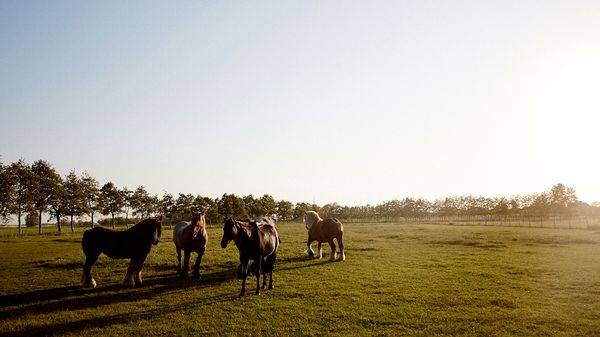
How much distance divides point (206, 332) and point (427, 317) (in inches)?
227

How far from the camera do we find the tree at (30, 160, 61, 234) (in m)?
50.8

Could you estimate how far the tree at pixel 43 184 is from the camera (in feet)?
167

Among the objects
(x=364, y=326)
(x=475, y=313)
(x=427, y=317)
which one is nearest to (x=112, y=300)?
(x=364, y=326)

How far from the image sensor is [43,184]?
52.0 m

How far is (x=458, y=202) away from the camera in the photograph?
464ft

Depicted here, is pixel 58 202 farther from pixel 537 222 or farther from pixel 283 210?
pixel 537 222

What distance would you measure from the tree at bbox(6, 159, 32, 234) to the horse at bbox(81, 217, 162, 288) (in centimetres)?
4953

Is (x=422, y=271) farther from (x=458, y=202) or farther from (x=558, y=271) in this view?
(x=458, y=202)

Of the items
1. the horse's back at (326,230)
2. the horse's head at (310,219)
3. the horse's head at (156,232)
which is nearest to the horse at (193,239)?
the horse's head at (156,232)

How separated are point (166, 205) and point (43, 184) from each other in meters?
26.7

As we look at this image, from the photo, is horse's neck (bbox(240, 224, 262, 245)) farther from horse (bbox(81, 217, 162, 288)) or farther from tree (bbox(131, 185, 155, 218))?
tree (bbox(131, 185, 155, 218))

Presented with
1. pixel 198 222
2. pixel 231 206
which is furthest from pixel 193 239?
pixel 231 206

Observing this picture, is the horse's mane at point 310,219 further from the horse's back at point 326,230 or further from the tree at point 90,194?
the tree at point 90,194

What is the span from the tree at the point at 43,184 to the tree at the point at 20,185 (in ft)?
2.59
